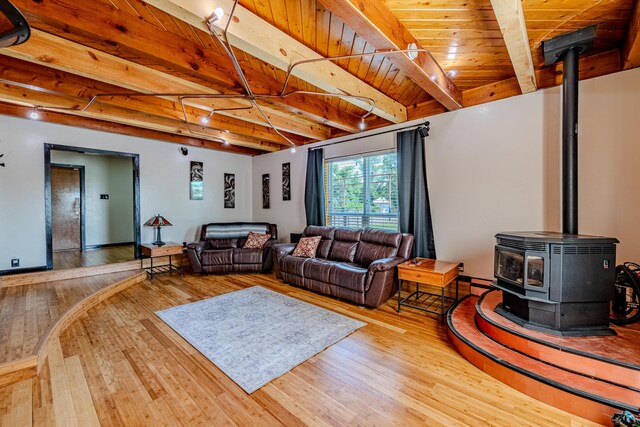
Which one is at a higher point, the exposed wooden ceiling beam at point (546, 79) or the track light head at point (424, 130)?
the exposed wooden ceiling beam at point (546, 79)

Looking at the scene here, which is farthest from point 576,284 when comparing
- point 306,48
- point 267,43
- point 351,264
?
point 267,43

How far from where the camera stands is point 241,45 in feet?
6.70

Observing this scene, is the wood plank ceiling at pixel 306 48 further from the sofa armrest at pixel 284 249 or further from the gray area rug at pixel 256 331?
the gray area rug at pixel 256 331

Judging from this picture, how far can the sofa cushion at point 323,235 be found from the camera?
455 centimetres

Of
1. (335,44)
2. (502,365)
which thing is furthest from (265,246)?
(502,365)

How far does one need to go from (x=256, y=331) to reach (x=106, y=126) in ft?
14.8

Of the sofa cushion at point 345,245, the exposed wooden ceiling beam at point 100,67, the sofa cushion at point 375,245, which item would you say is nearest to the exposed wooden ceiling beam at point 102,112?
the exposed wooden ceiling beam at point 100,67

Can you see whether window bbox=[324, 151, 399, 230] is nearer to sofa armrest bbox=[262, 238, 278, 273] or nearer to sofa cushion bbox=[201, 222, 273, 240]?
sofa armrest bbox=[262, 238, 278, 273]

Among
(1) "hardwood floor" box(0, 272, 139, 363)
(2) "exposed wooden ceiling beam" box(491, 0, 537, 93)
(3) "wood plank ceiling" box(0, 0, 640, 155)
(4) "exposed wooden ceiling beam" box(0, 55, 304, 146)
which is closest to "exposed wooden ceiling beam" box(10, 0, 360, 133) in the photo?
(3) "wood plank ceiling" box(0, 0, 640, 155)

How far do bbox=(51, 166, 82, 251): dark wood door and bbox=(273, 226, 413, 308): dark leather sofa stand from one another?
5242 millimetres

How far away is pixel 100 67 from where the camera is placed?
255cm

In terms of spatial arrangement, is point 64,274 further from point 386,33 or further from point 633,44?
point 633,44

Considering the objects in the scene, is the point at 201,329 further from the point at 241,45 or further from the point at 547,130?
the point at 547,130

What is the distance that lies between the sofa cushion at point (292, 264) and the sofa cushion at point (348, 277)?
2.02 ft
